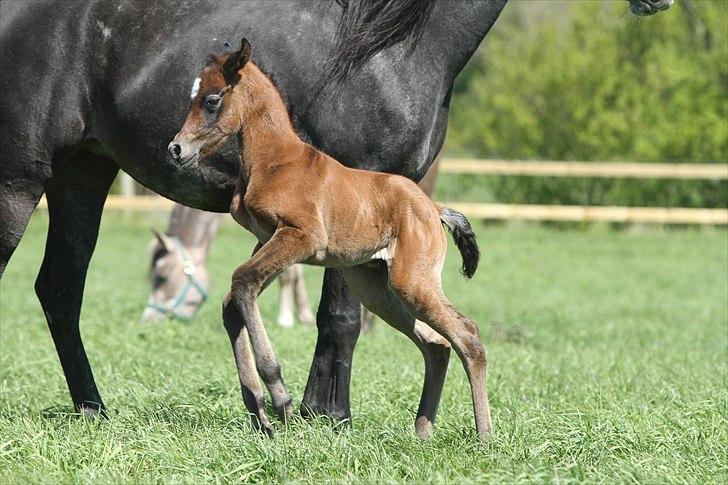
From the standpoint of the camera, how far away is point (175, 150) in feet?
13.5

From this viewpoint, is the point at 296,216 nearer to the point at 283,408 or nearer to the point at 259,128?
the point at 259,128

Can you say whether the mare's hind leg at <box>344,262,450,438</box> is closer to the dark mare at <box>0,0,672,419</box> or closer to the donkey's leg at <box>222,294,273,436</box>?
the dark mare at <box>0,0,672,419</box>

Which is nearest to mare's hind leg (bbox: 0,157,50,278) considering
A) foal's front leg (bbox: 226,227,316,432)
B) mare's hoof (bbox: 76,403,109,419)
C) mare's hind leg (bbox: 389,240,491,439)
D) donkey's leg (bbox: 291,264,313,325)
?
mare's hoof (bbox: 76,403,109,419)

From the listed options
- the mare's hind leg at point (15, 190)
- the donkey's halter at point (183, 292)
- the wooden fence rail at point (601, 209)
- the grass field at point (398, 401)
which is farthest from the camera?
the wooden fence rail at point (601, 209)

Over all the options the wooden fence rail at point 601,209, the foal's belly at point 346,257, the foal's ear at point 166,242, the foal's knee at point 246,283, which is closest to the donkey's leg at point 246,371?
the foal's knee at point 246,283

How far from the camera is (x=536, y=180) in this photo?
68.0 feet

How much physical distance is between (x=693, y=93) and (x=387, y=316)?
16.9 m

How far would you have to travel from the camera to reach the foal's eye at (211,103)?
13.8 feet

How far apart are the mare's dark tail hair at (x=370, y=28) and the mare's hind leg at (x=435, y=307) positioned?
0.85 m

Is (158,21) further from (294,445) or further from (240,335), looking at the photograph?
(294,445)

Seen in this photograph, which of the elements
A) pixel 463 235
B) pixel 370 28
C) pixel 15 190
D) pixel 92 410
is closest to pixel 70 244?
pixel 15 190

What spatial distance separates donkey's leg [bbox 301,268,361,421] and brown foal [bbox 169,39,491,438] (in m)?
0.48

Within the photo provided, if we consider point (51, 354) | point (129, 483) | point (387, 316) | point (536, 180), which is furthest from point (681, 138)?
point (129, 483)

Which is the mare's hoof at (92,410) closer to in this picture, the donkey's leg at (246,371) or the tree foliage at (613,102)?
the donkey's leg at (246,371)
